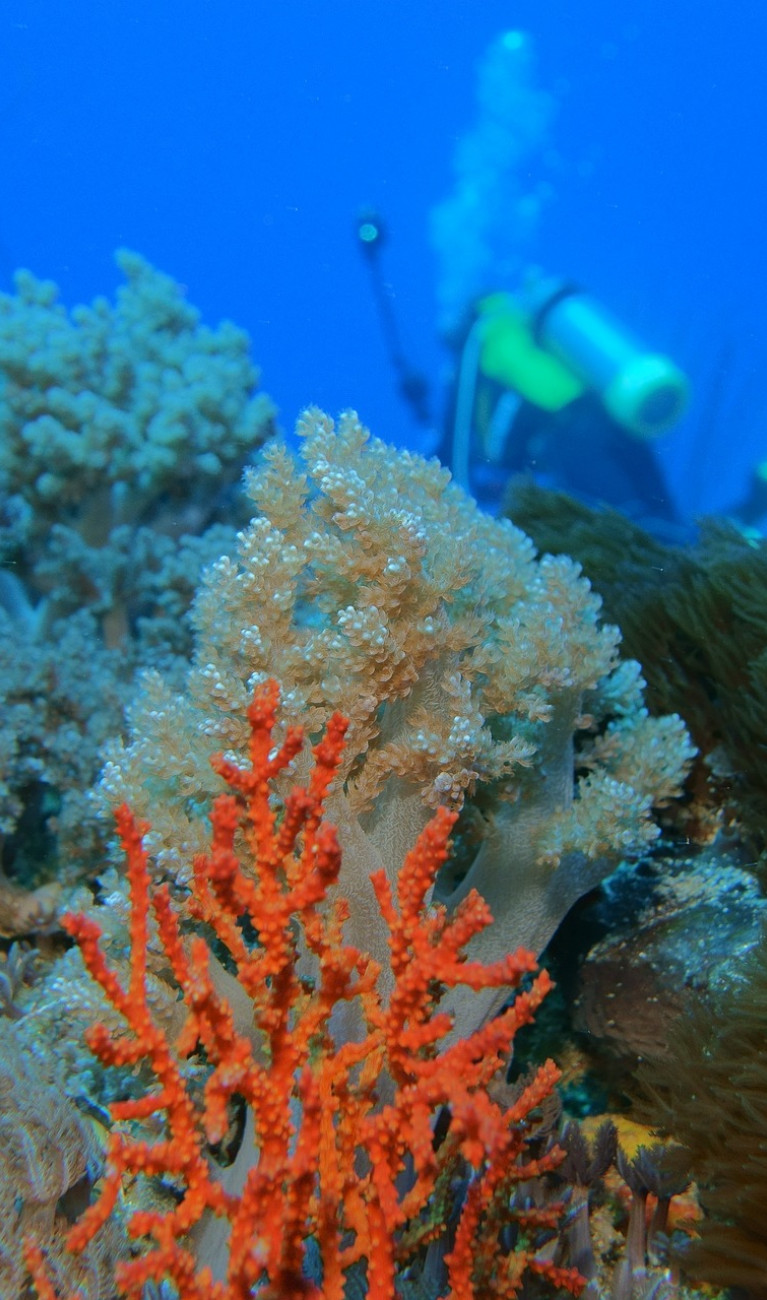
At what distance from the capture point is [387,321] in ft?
24.9

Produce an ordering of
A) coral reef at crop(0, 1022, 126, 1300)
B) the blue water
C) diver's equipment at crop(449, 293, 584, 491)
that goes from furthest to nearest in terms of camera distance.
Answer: the blue water, diver's equipment at crop(449, 293, 584, 491), coral reef at crop(0, 1022, 126, 1300)

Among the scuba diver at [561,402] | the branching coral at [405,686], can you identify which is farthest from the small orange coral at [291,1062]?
the scuba diver at [561,402]

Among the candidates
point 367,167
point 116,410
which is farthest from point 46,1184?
point 367,167

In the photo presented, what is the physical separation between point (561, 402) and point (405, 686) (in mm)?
5452

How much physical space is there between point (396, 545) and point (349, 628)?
0.71 ft

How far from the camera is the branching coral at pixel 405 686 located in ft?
5.89

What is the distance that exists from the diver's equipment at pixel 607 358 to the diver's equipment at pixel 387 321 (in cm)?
120

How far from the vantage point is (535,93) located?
7.86 meters

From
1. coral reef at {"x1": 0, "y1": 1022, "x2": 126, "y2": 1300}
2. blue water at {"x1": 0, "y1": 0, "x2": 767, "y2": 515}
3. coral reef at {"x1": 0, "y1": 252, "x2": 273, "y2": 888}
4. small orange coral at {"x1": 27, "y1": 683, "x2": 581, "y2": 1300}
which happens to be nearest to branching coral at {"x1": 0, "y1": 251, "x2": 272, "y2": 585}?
coral reef at {"x1": 0, "y1": 252, "x2": 273, "y2": 888}

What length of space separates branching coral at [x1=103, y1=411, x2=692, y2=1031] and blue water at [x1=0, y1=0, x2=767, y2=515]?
5103 millimetres

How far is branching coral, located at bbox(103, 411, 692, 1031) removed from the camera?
1.79m

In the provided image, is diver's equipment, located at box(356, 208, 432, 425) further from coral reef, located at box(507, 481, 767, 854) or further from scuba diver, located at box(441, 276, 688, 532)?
coral reef, located at box(507, 481, 767, 854)

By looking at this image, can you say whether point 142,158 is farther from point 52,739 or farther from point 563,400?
point 52,739

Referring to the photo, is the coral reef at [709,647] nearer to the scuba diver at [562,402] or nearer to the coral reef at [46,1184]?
the coral reef at [46,1184]
